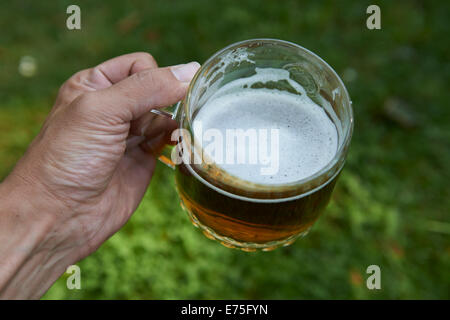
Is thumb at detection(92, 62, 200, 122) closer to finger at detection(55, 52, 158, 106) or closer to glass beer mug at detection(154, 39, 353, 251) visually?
glass beer mug at detection(154, 39, 353, 251)

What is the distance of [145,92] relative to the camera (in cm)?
183

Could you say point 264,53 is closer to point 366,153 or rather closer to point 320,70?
point 320,70

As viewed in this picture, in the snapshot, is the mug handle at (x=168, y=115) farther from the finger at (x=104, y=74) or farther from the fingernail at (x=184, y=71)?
the finger at (x=104, y=74)

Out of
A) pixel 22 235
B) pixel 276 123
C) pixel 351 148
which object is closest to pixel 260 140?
pixel 276 123

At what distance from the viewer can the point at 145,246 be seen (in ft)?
10.4

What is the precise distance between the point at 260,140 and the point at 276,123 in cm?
11

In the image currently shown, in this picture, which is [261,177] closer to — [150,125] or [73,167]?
[150,125]

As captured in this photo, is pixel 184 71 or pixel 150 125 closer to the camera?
pixel 184 71

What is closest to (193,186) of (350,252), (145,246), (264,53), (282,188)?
(282,188)

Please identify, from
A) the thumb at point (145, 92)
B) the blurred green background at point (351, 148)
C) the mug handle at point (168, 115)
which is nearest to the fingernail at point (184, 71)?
the thumb at point (145, 92)

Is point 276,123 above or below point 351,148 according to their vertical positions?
above

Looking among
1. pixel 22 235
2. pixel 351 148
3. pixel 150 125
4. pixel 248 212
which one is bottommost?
pixel 351 148

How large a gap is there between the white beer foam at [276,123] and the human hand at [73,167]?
174 millimetres

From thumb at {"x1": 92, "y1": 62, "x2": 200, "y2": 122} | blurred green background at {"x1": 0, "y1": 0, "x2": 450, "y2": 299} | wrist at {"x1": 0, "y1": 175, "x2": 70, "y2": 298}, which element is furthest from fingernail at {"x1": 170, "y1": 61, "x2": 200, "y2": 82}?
blurred green background at {"x1": 0, "y1": 0, "x2": 450, "y2": 299}
